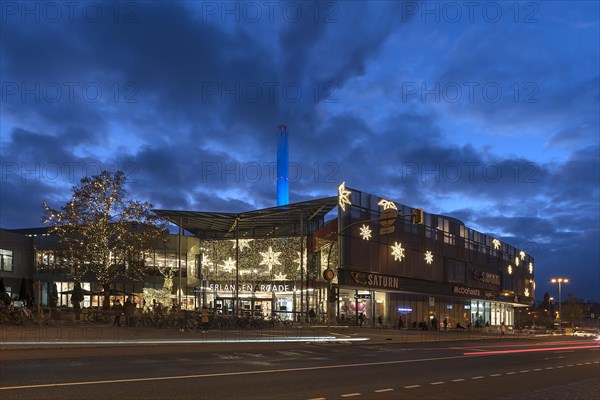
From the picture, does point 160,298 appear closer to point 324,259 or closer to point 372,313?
point 324,259

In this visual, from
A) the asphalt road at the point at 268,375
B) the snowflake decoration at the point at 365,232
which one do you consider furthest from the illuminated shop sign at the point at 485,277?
the asphalt road at the point at 268,375

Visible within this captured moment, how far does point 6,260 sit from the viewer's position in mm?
67750

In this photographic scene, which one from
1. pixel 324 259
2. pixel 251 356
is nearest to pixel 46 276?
pixel 324 259

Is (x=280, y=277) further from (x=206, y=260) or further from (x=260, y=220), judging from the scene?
(x=206, y=260)

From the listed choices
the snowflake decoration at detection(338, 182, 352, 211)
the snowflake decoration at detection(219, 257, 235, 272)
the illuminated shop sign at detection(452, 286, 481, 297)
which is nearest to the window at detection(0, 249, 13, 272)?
the snowflake decoration at detection(219, 257, 235, 272)

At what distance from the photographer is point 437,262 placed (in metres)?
66.7

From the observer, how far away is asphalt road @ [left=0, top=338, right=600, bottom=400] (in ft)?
40.7

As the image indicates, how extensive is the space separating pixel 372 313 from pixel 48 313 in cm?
3057

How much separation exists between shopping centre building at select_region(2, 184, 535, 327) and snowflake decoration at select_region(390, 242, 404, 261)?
9 centimetres

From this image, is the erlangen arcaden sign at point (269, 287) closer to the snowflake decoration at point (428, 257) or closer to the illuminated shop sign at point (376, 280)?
the illuminated shop sign at point (376, 280)

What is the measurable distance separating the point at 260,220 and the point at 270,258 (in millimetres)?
4001

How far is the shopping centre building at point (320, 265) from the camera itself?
53594 mm

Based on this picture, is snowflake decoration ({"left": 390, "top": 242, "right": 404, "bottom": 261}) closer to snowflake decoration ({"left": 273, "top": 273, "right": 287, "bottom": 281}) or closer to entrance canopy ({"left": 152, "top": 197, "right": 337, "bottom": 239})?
entrance canopy ({"left": 152, "top": 197, "right": 337, "bottom": 239})

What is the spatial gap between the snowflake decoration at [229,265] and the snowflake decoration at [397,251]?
665 inches
